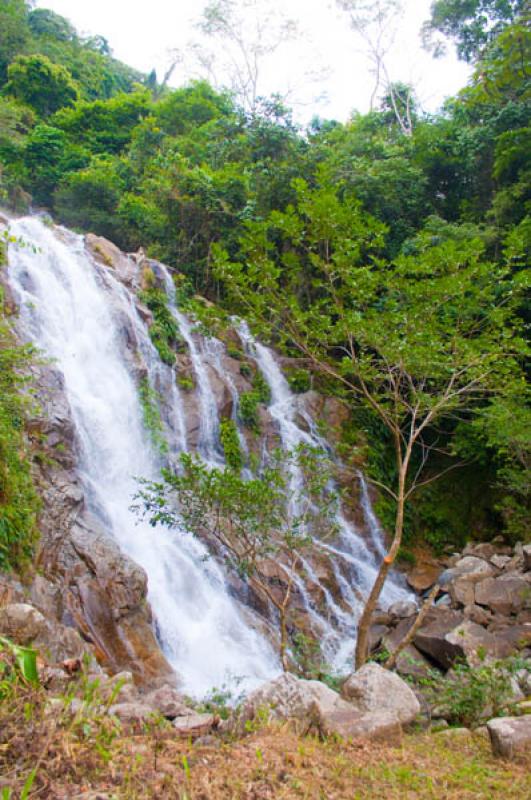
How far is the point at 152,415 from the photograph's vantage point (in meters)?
11.4

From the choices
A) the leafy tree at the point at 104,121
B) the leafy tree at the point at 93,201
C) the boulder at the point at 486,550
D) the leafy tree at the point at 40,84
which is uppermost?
the leafy tree at the point at 40,84

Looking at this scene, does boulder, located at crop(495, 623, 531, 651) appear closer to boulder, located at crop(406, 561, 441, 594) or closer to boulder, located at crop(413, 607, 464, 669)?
boulder, located at crop(413, 607, 464, 669)

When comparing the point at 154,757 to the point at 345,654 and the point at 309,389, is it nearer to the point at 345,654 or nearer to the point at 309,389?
the point at 345,654

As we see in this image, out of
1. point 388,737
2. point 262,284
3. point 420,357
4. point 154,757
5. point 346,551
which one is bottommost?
point 346,551

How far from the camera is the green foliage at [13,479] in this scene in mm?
5922

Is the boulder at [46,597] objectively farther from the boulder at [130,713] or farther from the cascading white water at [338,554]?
the cascading white water at [338,554]

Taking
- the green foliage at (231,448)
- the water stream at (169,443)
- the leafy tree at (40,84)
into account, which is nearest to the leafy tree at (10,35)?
the leafy tree at (40,84)

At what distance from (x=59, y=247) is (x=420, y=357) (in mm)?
11713

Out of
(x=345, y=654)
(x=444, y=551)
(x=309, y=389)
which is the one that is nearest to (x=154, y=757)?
(x=345, y=654)

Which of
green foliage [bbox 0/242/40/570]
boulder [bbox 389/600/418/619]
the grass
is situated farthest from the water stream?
the grass

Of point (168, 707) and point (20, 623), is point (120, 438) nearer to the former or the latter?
point (20, 623)

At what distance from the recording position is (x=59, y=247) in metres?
14.5

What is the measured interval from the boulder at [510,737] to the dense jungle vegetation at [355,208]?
12.2 feet

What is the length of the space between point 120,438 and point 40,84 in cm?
2588
